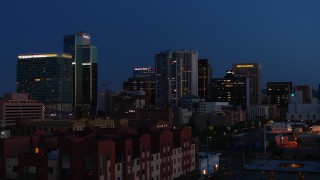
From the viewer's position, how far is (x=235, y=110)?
103375 millimetres

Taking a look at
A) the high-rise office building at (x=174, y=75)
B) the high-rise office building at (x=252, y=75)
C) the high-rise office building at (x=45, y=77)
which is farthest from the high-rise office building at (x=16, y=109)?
the high-rise office building at (x=252, y=75)

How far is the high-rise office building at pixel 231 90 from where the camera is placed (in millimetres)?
135125

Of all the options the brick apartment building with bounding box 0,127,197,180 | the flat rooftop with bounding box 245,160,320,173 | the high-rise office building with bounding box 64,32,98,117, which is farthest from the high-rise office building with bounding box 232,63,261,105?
the brick apartment building with bounding box 0,127,197,180

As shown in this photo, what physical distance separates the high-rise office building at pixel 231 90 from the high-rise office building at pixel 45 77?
4099 centimetres

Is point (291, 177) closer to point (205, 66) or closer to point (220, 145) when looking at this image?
point (220, 145)

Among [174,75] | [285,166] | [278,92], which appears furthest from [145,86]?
[285,166]

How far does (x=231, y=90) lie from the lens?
13675cm

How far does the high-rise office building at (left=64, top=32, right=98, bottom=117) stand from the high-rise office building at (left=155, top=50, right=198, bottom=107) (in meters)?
17.6

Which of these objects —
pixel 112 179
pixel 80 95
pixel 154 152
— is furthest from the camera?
pixel 80 95

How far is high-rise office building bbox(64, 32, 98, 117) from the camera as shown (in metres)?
129

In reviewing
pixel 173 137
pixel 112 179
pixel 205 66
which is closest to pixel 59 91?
pixel 205 66

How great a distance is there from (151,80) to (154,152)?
119m

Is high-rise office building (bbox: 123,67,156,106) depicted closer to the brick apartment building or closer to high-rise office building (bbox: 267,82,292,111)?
high-rise office building (bbox: 267,82,292,111)

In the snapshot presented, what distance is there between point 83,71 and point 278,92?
6909cm
